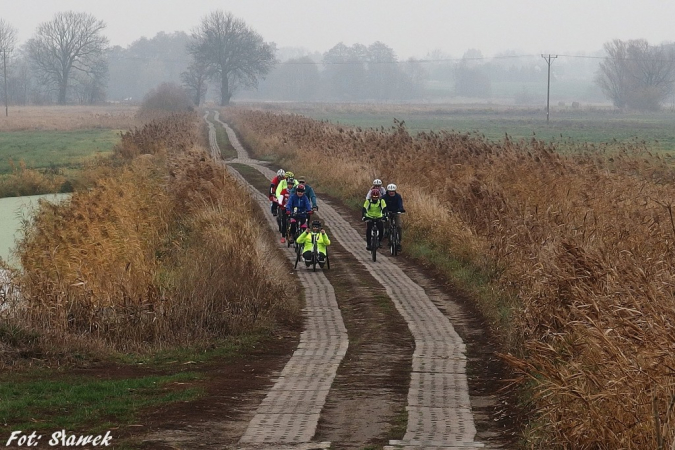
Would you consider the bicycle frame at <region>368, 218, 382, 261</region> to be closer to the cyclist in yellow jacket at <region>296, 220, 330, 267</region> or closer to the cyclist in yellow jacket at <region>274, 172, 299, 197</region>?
the cyclist in yellow jacket at <region>296, 220, 330, 267</region>

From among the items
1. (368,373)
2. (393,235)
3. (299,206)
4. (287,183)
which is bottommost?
(368,373)

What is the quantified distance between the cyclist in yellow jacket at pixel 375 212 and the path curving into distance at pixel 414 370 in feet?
4.25

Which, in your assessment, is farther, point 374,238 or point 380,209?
point 380,209

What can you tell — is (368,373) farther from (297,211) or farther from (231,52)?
(231,52)

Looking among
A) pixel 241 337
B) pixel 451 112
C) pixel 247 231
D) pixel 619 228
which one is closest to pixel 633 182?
pixel 619 228

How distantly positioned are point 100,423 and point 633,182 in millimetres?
14309

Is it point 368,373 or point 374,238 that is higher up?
point 374,238

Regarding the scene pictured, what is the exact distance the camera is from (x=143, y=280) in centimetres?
1514

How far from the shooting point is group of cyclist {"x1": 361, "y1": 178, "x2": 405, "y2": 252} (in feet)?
73.7

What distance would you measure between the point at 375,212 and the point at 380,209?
13 centimetres

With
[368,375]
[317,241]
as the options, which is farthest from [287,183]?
[368,375]

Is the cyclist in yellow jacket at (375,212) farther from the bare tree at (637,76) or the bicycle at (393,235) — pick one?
the bare tree at (637,76)

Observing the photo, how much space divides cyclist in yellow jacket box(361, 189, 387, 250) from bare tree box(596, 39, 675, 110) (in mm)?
114359

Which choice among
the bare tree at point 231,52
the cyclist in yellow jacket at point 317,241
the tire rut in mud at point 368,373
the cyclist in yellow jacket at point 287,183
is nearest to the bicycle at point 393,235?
the cyclist in yellow jacket at point 317,241
